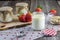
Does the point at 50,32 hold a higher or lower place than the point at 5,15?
lower

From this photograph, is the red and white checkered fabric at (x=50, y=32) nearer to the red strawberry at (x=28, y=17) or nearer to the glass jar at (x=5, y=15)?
the red strawberry at (x=28, y=17)

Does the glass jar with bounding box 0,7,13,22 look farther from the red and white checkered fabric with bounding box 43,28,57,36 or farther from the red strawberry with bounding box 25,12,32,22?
the red and white checkered fabric with bounding box 43,28,57,36

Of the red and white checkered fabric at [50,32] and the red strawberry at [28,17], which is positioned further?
the red strawberry at [28,17]

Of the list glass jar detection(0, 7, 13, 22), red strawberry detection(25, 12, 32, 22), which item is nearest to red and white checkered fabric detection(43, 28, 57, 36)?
red strawberry detection(25, 12, 32, 22)

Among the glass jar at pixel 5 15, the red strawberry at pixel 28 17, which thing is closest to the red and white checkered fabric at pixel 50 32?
the red strawberry at pixel 28 17

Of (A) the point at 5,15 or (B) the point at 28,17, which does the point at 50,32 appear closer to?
(B) the point at 28,17

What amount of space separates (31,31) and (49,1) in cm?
109

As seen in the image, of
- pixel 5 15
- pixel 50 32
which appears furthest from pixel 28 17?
pixel 50 32

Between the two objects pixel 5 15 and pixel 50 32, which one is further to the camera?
pixel 5 15

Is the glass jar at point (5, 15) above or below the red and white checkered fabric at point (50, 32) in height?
above

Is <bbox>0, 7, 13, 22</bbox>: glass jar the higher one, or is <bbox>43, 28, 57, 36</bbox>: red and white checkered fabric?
<bbox>0, 7, 13, 22</bbox>: glass jar

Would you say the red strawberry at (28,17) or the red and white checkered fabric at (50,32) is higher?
the red strawberry at (28,17)

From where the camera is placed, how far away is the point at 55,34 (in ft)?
4.24

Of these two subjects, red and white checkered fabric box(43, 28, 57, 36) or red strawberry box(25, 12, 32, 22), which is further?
red strawberry box(25, 12, 32, 22)
